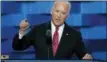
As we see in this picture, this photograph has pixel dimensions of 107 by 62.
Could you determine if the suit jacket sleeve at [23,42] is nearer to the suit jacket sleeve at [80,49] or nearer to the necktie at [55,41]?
the necktie at [55,41]

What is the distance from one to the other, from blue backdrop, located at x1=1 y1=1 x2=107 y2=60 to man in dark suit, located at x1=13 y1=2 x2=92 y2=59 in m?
0.05

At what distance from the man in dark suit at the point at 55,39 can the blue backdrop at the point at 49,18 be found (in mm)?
47

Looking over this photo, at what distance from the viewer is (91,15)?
3.10 metres

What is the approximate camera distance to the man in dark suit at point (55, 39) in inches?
121

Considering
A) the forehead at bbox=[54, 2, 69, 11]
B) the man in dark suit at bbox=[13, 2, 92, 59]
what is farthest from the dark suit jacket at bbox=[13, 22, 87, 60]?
the forehead at bbox=[54, 2, 69, 11]

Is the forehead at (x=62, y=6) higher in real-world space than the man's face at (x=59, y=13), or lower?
higher

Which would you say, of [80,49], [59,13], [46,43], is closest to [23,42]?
[46,43]

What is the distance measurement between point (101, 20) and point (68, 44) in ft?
1.25

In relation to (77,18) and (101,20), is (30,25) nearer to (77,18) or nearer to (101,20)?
(77,18)

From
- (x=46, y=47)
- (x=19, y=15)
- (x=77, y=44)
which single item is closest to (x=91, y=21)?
(x=77, y=44)

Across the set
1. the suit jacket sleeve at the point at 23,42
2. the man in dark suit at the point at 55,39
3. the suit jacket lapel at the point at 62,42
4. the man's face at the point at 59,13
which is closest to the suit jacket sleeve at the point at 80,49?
the man in dark suit at the point at 55,39

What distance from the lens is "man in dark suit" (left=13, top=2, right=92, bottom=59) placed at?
3086 millimetres

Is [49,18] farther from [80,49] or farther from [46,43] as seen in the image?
[80,49]

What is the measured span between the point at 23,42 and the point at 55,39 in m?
0.30
